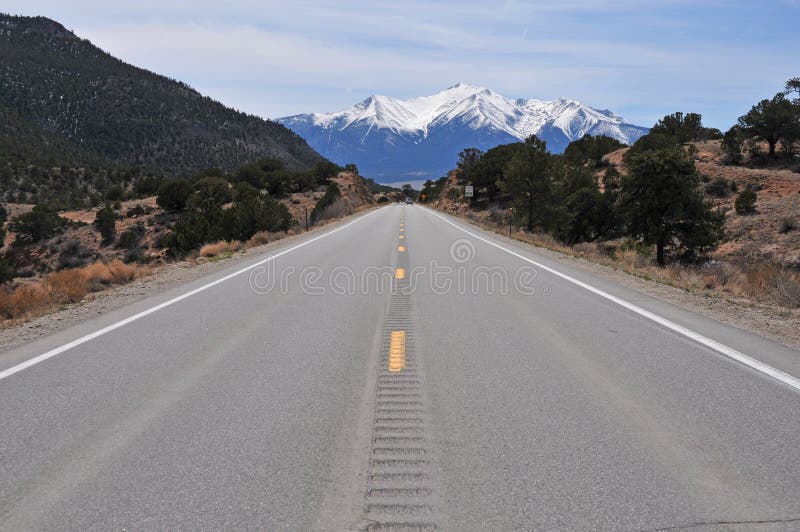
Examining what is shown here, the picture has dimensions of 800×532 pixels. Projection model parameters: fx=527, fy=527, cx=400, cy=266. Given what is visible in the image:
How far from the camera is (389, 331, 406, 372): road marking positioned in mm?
5164

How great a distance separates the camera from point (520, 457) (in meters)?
3.28

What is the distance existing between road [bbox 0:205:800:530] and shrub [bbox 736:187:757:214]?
3458cm

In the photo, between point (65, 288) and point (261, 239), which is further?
point (261, 239)

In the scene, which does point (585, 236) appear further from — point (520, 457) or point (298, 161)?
point (298, 161)

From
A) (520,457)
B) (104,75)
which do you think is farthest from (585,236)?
(104,75)

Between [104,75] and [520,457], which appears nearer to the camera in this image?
[520,457]

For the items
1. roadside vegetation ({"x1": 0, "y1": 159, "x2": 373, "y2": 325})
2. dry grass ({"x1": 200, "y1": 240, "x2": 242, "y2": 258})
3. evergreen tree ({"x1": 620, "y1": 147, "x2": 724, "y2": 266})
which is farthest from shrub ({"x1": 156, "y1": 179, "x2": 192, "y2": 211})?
evergreen tree ({"x1": 620, "y1": 147, "x2": 724, "y2": 266})

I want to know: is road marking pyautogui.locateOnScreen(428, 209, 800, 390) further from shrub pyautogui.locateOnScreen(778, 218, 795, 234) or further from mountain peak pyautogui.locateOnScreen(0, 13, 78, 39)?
mountain peak pyautogui.locateOnScreen(0, 13, 78, 39)

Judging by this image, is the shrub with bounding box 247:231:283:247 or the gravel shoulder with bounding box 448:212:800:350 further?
the shrub with bounding box 247:231:283:247

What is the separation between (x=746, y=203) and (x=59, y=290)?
39602mm

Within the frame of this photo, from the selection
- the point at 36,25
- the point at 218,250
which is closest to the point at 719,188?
the point at 218,250

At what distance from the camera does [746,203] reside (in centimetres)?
3550

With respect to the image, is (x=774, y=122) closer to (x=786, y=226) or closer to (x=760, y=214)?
(x=760, y=214)

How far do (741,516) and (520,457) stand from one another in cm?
116
